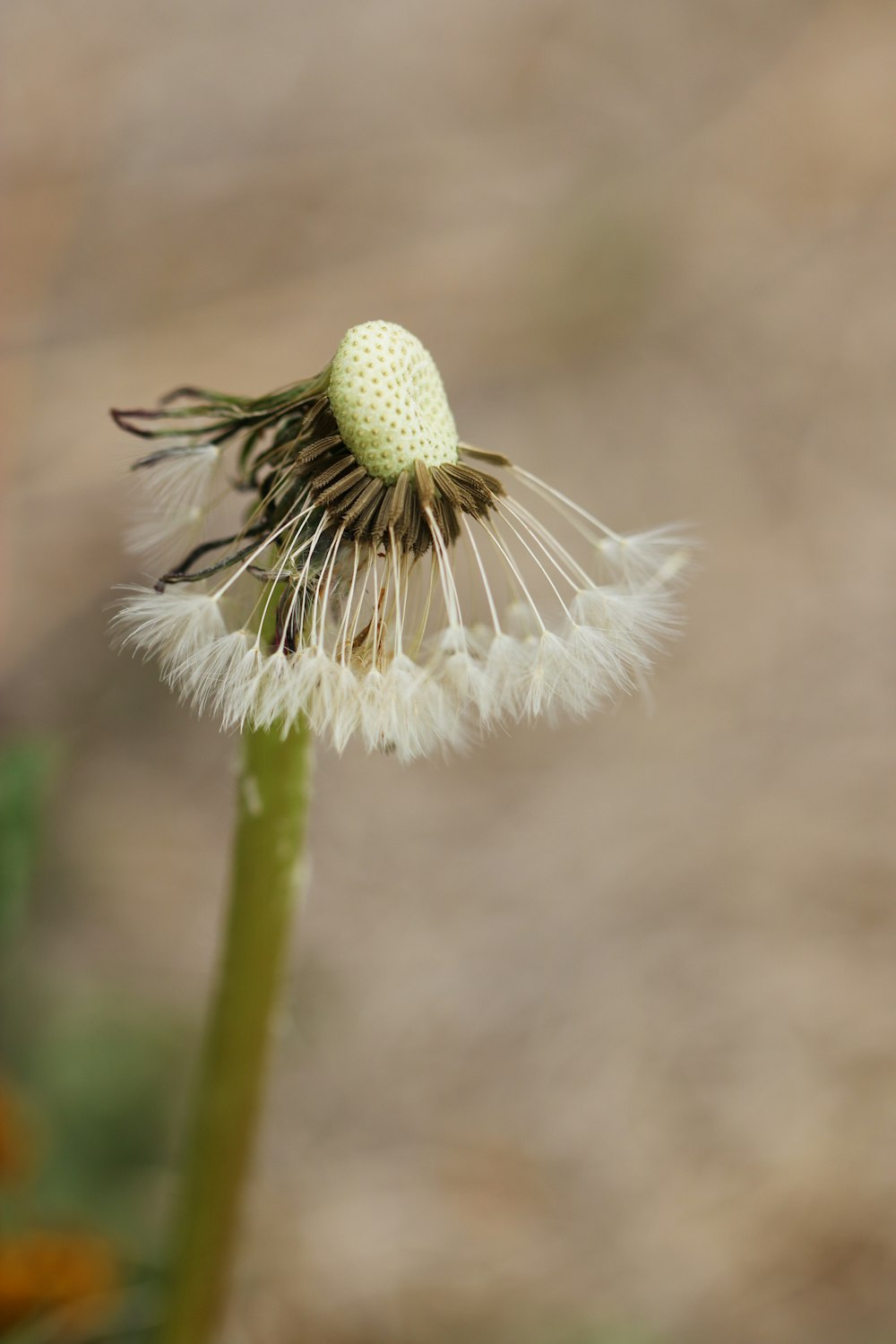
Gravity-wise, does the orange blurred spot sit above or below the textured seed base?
below

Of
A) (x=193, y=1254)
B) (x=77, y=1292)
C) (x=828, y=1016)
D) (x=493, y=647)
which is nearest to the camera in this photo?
(x=493, y=647)

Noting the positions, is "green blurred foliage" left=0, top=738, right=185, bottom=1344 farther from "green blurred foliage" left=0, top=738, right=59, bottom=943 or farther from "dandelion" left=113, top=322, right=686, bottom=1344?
"dandelion" left=113, top=322, right=686, bottom=1344

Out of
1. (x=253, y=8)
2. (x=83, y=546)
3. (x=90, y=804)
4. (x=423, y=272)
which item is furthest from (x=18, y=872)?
(x=253, y=8)

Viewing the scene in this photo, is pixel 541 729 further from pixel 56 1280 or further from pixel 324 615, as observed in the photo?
pixel 324 615

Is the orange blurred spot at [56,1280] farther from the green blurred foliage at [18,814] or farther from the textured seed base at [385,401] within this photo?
the textured seed base at [385,401]

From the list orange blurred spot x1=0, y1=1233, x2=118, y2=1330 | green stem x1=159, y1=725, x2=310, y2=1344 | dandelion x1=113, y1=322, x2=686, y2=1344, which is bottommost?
orange blurred spot x1=0, y1=1233, x2=118, y2=1330

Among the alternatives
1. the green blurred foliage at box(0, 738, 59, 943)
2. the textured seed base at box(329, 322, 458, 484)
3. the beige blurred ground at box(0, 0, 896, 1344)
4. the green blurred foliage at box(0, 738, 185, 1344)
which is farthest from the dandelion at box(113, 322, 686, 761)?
the beige blurred ground at box(0, 0, 896, 1344)

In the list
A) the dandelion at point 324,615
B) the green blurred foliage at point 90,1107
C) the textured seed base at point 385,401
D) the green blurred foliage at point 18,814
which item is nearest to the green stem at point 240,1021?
the dandelion at point 324,615

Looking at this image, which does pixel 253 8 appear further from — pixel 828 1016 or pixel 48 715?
pixel 828 1016
